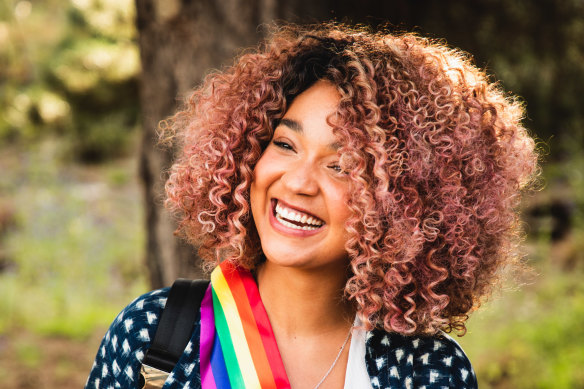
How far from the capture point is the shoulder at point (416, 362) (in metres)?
1.79

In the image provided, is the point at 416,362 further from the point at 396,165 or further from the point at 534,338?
the point at 534,338

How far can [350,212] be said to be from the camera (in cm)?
175

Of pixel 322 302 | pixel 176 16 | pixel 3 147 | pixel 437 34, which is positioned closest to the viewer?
pixel 322 302

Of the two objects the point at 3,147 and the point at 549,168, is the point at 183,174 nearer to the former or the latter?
the point at 549,168

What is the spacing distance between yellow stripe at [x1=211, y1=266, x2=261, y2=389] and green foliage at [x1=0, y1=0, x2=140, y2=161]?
694cm

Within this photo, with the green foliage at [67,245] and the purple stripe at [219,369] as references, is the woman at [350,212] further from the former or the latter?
the green foliage at [67,245]

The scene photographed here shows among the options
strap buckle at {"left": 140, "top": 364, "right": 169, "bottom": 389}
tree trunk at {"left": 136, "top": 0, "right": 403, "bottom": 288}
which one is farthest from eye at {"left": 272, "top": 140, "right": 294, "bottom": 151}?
tree trunk at {"left": 136, "top": 0, "right": 403, "bottom": 288}

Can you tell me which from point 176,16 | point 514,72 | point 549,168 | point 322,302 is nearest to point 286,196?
point 322,302

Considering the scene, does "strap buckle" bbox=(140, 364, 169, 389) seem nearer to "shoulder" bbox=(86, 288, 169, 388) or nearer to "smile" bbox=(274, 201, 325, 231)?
"shoulder" bbox=(86, 288, 169, 388)

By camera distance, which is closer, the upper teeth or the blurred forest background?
the upper teeth

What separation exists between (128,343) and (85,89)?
290 inches

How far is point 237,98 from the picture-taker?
197 centimetres

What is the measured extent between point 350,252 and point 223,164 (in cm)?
49

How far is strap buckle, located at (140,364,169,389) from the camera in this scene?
67.3 inches
